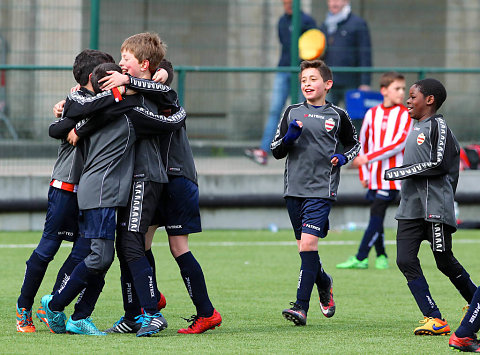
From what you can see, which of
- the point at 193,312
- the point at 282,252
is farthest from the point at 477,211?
the point at 193,312

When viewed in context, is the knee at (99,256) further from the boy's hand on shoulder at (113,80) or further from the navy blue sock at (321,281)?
the navy blue sock at (321,281)

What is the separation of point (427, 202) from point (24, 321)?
2.47m

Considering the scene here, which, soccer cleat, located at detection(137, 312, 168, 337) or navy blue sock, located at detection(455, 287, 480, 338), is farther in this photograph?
soccer cleat, located at detection(137, 312, 168, 337)

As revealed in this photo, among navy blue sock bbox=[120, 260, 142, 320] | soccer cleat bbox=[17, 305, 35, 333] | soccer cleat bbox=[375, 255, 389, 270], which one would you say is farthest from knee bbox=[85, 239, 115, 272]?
soccer cleat bbox=[375, 255, 389, 270]

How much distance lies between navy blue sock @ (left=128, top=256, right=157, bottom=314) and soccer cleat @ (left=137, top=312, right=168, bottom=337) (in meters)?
0.04

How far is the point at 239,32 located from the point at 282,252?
16.0 ft

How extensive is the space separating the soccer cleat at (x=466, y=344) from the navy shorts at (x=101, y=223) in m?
1.94

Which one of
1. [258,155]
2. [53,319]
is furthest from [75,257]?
[258,155]

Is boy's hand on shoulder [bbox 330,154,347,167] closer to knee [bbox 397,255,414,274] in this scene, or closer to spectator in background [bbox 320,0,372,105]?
knee [bbox 397,255,414,274]

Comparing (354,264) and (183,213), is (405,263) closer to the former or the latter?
(183,213)

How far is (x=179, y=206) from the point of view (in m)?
6.47

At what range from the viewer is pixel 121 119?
617 cm

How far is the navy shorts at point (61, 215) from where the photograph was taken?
6.36 metres

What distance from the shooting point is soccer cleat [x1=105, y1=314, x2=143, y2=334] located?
6.41 m
